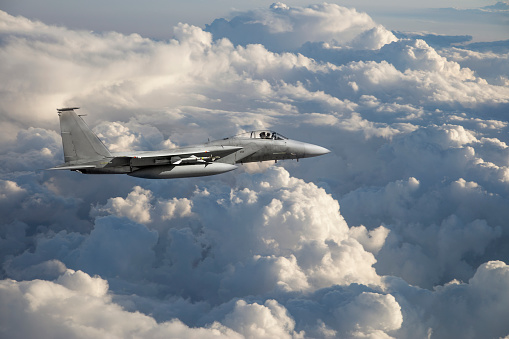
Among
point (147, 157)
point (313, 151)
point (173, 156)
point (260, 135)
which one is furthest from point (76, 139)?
point (313, 151)

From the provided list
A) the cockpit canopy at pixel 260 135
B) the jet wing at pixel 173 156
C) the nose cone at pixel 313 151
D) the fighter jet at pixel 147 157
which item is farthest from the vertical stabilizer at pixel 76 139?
the nose cone at pixel 313 151

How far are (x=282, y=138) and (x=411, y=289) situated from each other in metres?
149

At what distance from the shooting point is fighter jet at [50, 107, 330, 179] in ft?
112

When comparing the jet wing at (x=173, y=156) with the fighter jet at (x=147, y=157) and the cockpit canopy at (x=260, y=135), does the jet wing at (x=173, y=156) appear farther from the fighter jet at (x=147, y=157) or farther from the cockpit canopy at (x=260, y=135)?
the cockpit canopy at (x=260, y=135)

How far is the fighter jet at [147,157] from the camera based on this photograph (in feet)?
112

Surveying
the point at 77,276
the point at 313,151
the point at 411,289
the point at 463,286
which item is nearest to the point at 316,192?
the point at 411,289

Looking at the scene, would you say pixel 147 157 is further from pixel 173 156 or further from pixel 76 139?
pixel 76 139

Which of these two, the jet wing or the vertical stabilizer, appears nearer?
the vertical stabilizer

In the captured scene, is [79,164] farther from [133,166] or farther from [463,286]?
[463,286]

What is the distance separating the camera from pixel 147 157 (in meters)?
34.6

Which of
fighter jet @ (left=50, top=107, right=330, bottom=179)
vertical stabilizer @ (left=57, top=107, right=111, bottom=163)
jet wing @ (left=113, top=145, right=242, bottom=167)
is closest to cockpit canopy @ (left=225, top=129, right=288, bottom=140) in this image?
fighter jet @ (left=50, top=107, right=330, bottom=179)

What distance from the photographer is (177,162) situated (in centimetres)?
3491

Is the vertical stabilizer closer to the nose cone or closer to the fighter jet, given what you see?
the fighter jet

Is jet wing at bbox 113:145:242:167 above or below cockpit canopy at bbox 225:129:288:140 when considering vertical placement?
below
